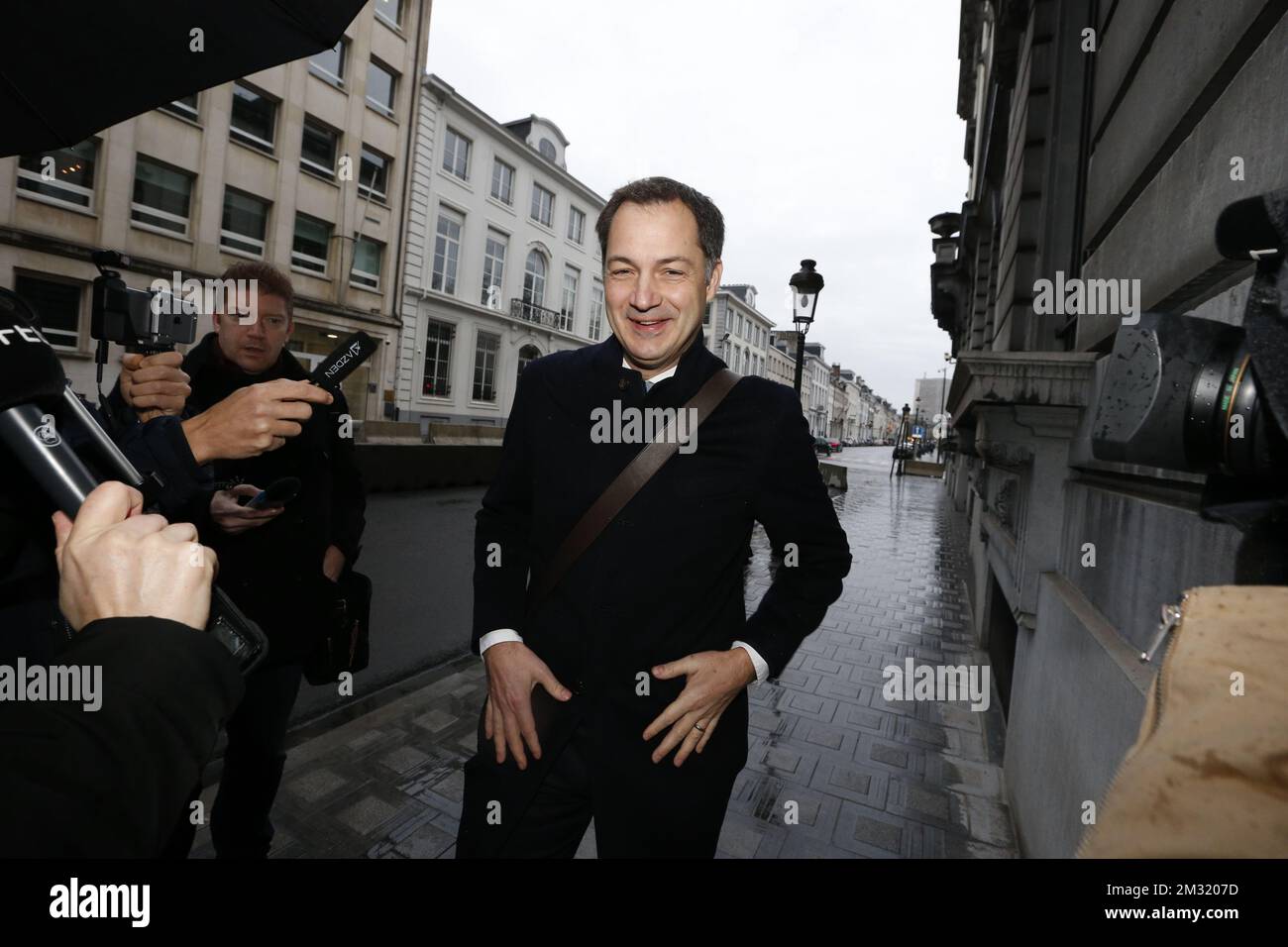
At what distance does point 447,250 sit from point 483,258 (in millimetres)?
2163

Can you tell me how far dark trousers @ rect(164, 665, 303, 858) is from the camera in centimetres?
236

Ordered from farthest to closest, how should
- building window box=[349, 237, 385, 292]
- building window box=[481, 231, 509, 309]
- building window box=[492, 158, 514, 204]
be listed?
1. building window box=[481, 231, 509, 309]
2. building window box=[492, 158, 514, 204]
3. building window box=[349, 237, 385, 292]

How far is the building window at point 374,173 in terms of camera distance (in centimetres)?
2301

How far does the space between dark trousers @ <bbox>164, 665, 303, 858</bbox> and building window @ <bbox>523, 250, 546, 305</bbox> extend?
31.7 meters

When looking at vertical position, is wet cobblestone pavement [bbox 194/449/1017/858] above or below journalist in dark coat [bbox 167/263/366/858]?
below

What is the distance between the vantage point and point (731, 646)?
184 centimetres

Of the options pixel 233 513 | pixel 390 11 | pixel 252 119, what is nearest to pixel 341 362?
pixel 233 513

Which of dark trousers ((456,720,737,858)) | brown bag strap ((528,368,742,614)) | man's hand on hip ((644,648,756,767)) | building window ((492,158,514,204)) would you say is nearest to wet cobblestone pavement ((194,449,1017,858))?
dark trousers ((456,720,737,858))

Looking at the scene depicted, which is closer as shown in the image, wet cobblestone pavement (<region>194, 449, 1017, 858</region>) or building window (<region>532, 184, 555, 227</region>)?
wet cobblestone pavement (<region>194, 449, 1017, 858</region>)

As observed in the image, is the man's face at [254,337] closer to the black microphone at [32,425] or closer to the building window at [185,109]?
the black microphone at [32,425]

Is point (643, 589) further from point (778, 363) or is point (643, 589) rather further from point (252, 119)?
point (778, 363)

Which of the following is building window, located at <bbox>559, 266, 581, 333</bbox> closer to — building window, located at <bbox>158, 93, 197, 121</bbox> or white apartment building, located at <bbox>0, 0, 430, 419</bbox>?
white apartment building, located at <bbox>0, 0, 430, 419</bbox>

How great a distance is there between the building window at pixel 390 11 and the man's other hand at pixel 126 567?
2846 centimetres
